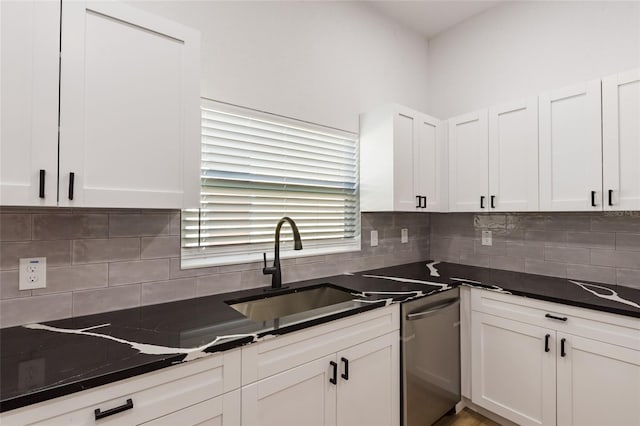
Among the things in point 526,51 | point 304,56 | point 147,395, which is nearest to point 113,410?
point 147,395

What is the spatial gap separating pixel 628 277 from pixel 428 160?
4.75ft

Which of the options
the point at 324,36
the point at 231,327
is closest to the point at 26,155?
the point at 231,327

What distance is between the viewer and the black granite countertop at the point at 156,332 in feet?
2.99

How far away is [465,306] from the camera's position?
2.19m

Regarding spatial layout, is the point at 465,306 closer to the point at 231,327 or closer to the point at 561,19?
the point at 231,327

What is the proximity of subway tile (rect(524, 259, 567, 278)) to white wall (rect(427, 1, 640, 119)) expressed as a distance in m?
1.29

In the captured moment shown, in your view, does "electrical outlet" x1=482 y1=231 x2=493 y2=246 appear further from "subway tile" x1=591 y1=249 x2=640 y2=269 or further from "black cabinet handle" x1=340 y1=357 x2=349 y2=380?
"black cabinet handle" x1=340 y1=357 x2=349 y2=380

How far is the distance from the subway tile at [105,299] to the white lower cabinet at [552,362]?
2022 millimetres

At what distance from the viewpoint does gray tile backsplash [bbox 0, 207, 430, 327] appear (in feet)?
4.28

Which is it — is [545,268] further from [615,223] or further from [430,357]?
[430,357]

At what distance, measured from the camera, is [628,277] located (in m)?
2.01

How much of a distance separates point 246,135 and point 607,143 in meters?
2.09

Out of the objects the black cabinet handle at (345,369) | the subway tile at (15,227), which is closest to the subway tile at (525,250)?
the black cabinet handle at (345,369)

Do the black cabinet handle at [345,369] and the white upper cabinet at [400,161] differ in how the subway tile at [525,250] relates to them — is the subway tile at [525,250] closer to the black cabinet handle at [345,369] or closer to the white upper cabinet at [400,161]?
the white upper cabinet at [400,161]
